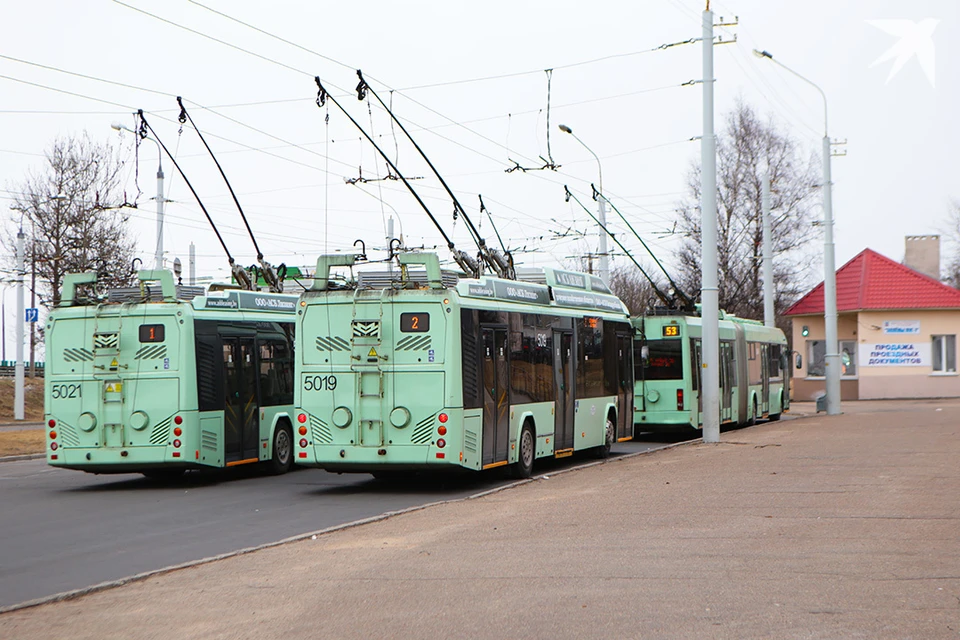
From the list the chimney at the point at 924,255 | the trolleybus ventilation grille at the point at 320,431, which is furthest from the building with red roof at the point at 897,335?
the trolleybus ventilation grille at the point at 320,431

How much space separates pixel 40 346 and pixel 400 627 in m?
41.1

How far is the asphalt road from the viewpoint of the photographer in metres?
10.6

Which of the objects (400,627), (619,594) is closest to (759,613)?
(619,594)

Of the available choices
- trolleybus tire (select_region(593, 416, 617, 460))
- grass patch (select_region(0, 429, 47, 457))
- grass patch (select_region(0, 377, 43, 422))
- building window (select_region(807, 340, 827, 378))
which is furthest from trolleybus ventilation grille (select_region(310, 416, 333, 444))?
building window (select_region(807, 340, 827, 378))

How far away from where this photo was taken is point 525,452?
17.8 m

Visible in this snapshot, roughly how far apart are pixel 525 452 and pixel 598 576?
9104 millimetres

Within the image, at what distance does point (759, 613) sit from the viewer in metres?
7.24

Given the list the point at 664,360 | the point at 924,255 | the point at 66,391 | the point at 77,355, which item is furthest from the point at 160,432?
the point at 924,255

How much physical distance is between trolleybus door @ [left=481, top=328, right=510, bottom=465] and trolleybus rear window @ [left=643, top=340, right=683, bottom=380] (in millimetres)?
9713

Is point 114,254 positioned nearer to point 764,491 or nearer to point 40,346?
point 40,346

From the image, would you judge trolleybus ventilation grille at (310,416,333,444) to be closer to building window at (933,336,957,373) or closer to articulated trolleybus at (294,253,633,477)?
articulated trolleybus at (294,253,633,477)

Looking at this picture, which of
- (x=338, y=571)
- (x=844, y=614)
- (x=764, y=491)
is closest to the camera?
(x=844, y=614)

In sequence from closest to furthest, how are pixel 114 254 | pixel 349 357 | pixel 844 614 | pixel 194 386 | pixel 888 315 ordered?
1. pixel 844 614
2. pixel 349 357
3. pixel 194 386
4. pixel 114 254
5. pixel 888 315

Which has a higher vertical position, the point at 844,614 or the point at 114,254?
the point at 114,254
